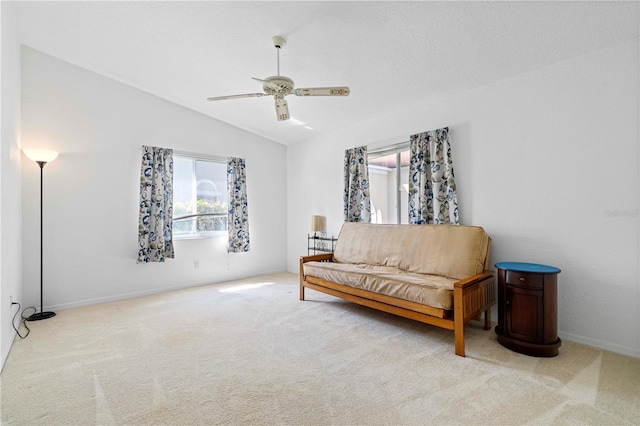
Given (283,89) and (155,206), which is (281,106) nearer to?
(283,89)

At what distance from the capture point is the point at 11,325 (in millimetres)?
2670

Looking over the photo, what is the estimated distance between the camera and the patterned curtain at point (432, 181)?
3.34 m

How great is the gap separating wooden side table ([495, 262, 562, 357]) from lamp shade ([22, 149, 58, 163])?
4.76 m

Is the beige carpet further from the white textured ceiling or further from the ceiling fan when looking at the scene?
the white textured ceiling

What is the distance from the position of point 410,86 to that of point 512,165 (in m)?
1.36

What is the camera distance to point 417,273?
3.21m

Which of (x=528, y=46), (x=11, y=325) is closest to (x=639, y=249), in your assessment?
(x=528, y=46)

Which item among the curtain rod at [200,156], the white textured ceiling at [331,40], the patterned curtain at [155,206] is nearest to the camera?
the white textured ceiling at [331,40]

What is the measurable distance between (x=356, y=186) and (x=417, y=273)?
5.57ft

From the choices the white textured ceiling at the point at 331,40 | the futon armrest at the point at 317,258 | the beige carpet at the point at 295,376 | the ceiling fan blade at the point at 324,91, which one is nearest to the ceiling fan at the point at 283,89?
the ceiling fan blade at the point at 324,91

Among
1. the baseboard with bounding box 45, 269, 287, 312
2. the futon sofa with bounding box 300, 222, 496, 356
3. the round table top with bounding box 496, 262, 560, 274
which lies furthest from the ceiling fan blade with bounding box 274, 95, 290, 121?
the baseboard with bounding box 45, 269, 287, 312

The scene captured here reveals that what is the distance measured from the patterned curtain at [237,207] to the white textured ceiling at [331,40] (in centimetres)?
139

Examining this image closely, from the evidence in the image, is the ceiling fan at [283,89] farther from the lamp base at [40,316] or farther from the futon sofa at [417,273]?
the lamp base at [40,316]

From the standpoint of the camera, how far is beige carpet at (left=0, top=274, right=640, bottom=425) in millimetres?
1650
